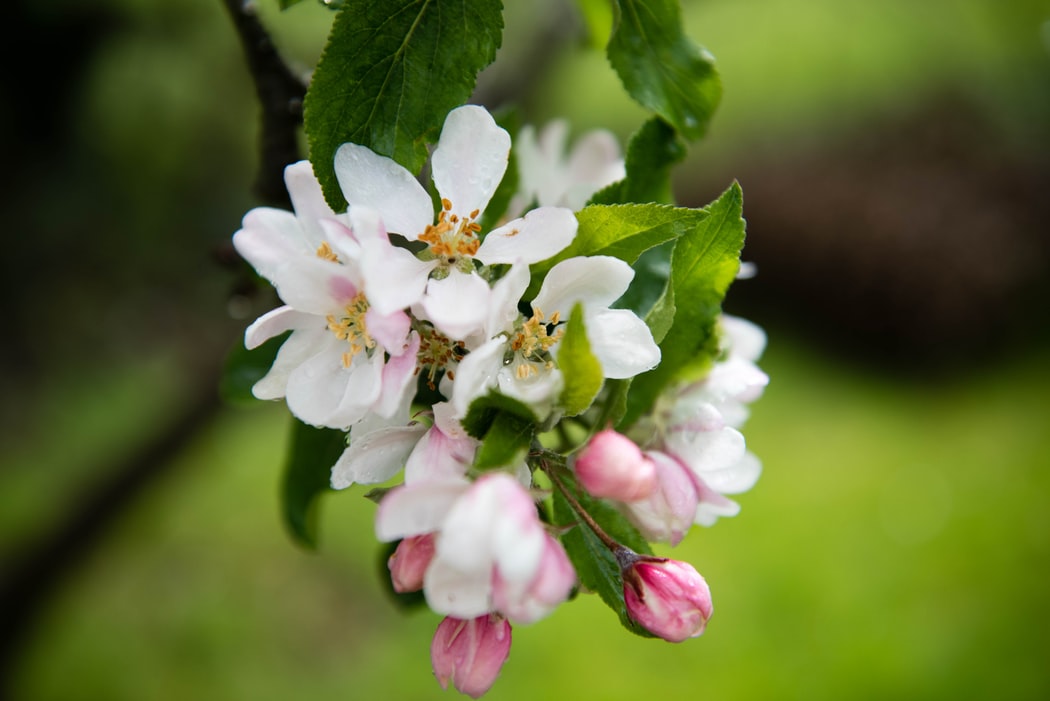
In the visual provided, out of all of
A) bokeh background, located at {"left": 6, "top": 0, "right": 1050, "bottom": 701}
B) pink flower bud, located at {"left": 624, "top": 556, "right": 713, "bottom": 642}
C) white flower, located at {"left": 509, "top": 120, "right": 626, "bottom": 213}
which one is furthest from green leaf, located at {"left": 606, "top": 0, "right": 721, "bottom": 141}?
bokeh background, located at {"left": 6, "top": 0, "right": 1050, "bottom": 701}

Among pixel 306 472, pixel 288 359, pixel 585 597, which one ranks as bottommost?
pixel 585 597

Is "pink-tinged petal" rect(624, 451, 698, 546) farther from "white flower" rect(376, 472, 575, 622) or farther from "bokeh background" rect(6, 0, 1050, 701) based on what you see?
"bokeh background" rect(6, 0, 1050, 701)

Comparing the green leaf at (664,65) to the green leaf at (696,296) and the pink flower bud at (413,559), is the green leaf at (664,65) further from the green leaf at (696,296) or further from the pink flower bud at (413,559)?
the pink flower bud at (413,559)

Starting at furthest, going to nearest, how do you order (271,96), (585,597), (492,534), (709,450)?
(585,597), (271,96), (709,450), (492,534)

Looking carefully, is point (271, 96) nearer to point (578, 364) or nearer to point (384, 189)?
point (384, 189)

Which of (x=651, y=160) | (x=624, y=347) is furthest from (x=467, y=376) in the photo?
(x=651, y=160)

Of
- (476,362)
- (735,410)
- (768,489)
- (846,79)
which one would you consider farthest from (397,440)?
(846,79)

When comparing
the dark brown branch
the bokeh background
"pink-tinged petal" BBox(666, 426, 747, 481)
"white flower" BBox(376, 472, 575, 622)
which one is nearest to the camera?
"white flower" BBox(376, 472, 575, 622)
